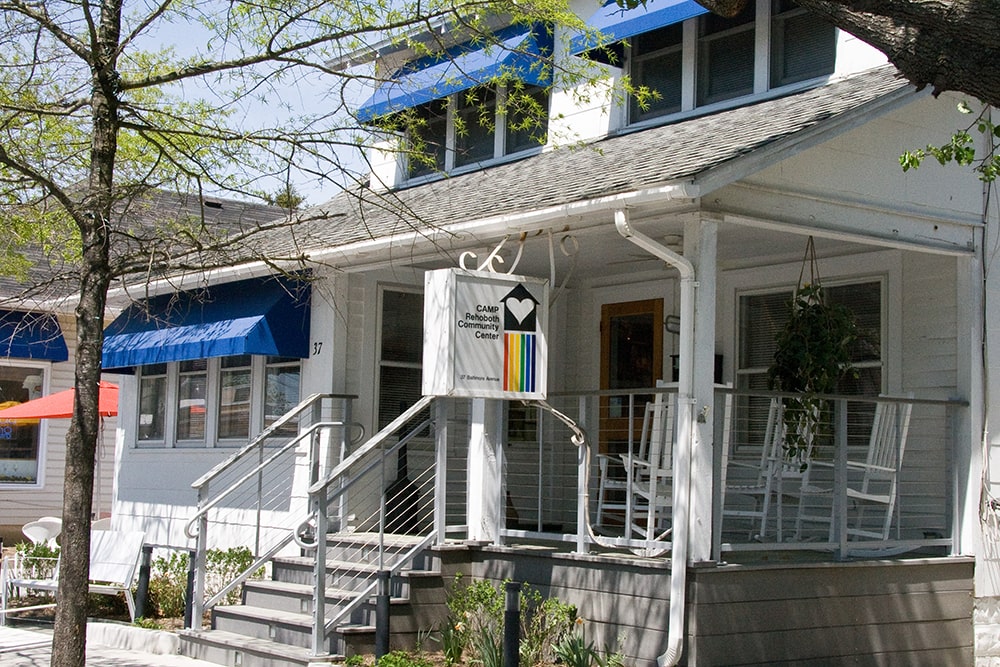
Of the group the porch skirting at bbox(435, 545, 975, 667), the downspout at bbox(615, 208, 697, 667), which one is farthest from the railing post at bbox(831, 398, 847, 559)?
the downspout at bbox(615, 208, 697, 667)

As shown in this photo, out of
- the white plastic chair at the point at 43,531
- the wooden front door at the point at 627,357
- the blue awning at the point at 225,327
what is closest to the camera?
the blue awning at the point at 225,327

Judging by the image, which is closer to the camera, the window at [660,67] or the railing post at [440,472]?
the railing post at [440,472]

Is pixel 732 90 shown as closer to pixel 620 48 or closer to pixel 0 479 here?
pixel 620 48

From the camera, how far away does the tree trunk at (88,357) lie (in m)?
7.42

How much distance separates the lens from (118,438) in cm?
1506

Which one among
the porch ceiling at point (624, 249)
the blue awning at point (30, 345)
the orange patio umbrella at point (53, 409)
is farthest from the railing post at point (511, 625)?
the blue awning at point (30, 345)

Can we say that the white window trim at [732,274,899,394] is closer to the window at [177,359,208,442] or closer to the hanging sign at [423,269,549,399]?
the hanging sign at [423,269,549,399]

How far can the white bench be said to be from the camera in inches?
454

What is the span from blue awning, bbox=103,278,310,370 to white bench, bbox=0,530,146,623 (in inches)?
71.9

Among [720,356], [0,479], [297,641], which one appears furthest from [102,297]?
[0,479]

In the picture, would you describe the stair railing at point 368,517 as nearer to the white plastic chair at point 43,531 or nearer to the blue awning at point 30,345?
the white plastic chair at point 43,531

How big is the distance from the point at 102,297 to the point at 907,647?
20.4ft

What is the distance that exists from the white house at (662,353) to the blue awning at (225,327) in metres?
0.03

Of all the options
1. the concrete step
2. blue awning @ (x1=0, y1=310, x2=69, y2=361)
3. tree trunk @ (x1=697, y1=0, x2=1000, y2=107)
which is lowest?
the concrete step
